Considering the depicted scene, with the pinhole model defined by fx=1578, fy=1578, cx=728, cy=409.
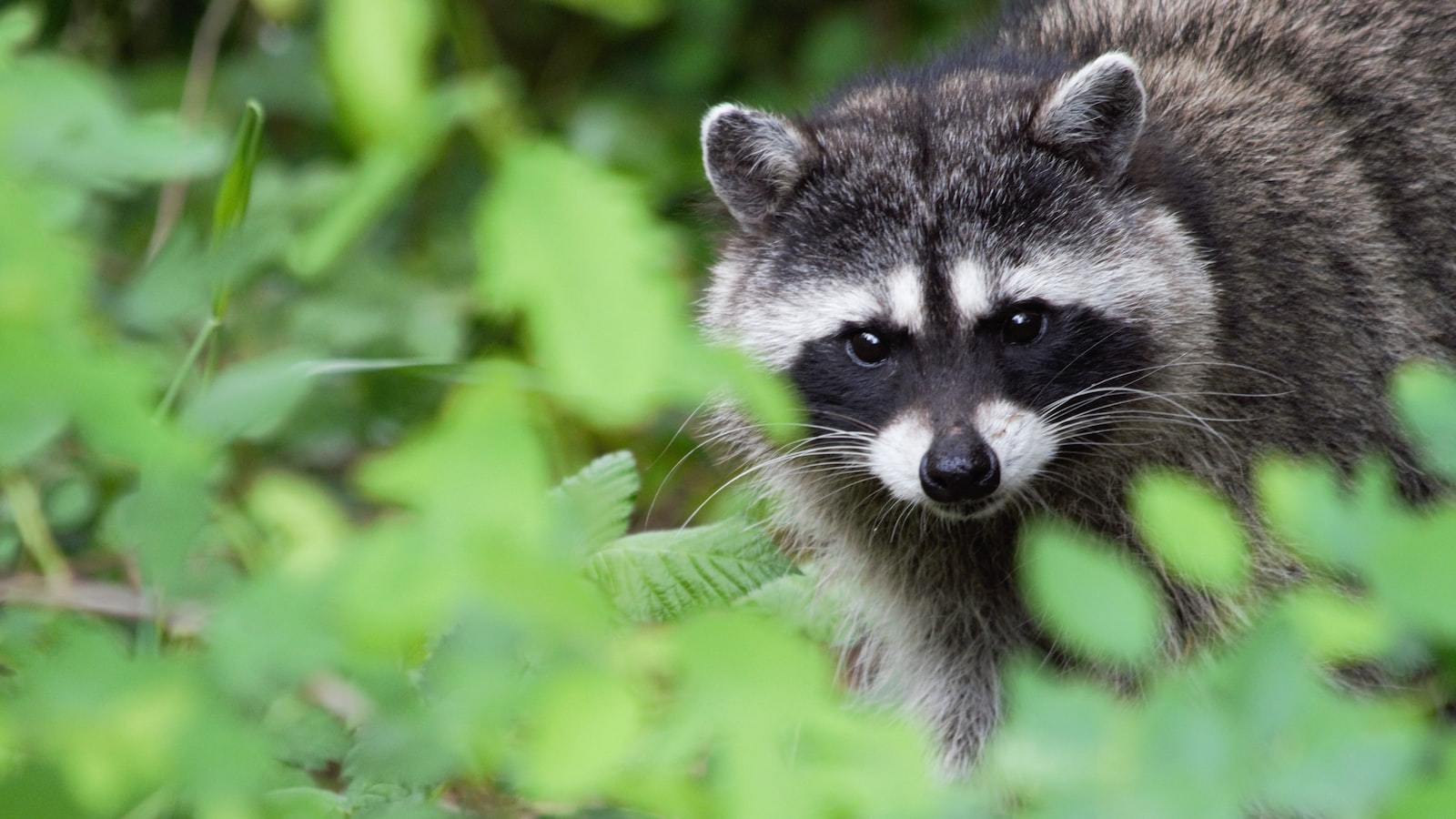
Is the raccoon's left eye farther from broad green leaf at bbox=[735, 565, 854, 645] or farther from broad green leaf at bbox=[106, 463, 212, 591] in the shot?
broad green leaf at bbox=[106, 463, 212, 591]

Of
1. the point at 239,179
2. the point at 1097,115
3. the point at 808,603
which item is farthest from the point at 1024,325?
the point at 239,179

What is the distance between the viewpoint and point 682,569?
1.91m

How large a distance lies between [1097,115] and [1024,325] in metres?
0.37

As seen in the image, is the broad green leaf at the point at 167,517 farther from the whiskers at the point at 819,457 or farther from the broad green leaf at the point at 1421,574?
the whiskers at the point at 819,457

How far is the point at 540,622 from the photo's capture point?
0.87m

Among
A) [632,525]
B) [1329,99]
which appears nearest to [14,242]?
[1329,99]

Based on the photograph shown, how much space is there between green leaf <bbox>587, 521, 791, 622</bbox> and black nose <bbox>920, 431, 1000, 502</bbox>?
0.27 metres

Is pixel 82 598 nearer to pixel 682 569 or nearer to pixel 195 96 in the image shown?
pixel 682 569

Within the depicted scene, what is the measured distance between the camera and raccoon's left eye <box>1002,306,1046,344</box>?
2432mm

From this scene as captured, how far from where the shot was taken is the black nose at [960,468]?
2217mm

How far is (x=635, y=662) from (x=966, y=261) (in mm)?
1565

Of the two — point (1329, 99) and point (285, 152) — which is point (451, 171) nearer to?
point (285, 152)

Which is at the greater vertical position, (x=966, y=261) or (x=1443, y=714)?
(x=966, y=261)

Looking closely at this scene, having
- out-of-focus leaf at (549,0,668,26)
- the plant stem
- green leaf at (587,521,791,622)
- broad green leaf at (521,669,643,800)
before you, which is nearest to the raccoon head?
green leaf at (587,521,791,622)
